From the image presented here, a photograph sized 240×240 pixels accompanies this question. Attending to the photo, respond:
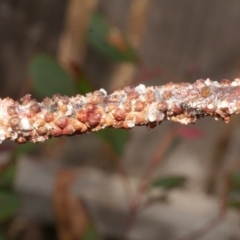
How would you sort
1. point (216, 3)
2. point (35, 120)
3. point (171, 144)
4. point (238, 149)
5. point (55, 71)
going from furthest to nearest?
1. point (238, 149)
2. point (216, 3)
3. point (171, 144)
4. point (55, 71)
5. point (35, 120)

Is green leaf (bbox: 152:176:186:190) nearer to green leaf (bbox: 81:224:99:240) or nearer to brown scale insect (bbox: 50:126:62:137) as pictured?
green leaf (bbox: 81:224:99:240)

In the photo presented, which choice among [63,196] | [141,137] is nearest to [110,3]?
[141,137]

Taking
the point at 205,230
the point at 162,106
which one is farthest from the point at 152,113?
the point at 205,230

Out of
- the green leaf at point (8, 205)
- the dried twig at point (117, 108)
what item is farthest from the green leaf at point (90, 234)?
the dried twig at point (117, 108)

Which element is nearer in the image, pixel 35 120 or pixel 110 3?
pixel 35 120

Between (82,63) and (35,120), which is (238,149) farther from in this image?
(35,120)

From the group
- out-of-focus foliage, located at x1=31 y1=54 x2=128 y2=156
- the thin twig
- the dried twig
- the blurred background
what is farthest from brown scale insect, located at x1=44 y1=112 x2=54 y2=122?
the thin twig
